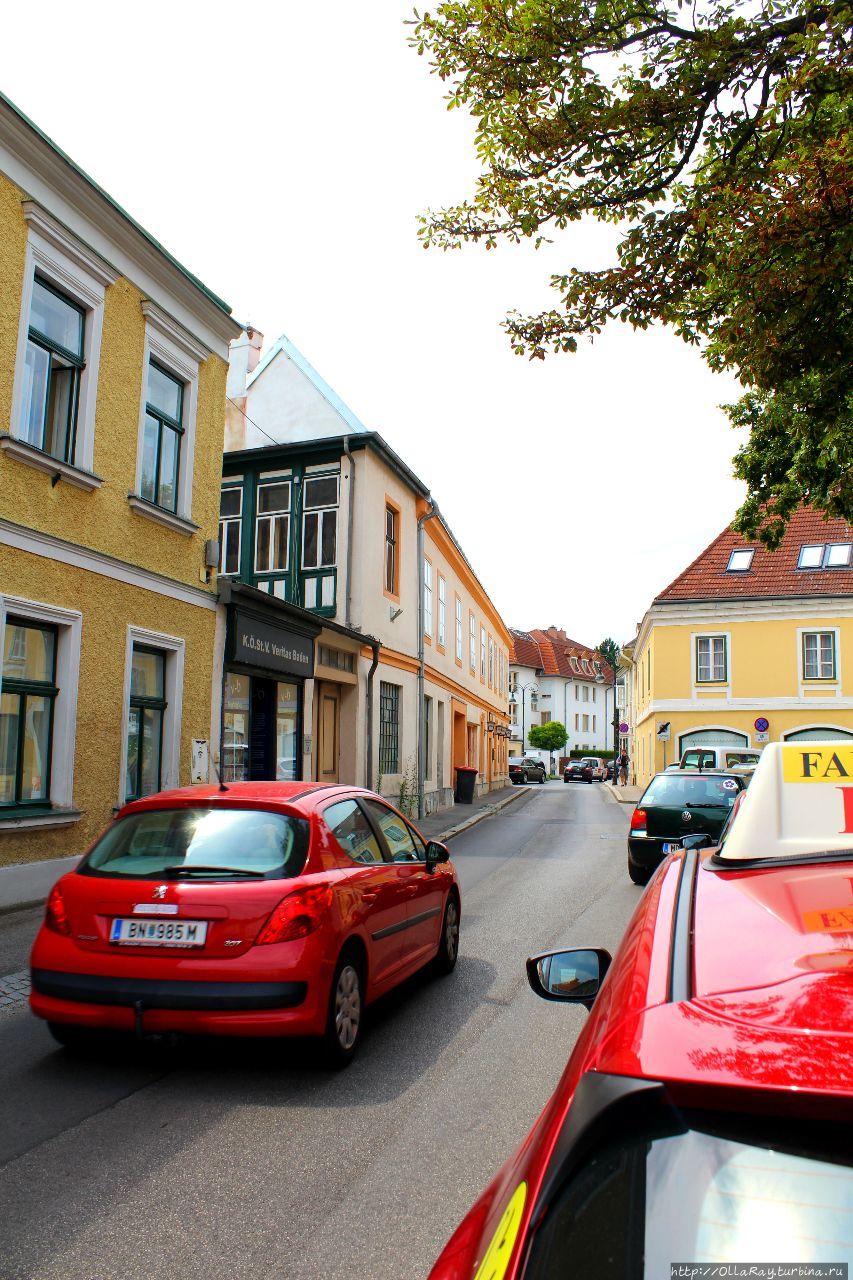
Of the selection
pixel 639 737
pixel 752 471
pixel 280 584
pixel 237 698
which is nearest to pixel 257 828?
pixel 237 698

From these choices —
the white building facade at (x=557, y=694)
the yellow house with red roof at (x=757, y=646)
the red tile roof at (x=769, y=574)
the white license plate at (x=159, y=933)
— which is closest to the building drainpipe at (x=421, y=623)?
the yellow house with red roof at (x=757, y=646)

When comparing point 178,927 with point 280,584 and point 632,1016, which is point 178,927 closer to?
point 632,1016

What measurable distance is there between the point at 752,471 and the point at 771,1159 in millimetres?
16005

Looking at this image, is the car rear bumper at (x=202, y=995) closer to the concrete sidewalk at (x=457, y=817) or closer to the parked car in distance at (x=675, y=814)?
the parked car in distance at (x=675, y=814)

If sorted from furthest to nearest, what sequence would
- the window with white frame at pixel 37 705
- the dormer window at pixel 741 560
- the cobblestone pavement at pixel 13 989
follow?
the dormer window at pixel 741 560 < the window with white frame at pixel 37 705 < the cobblestone pavement at pixel 13 989

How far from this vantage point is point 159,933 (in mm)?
5070


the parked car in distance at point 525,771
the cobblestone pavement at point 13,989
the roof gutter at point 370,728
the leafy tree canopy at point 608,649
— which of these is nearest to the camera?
the cobblestone pavement at point 13,989

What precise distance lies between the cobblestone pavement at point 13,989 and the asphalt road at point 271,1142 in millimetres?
118

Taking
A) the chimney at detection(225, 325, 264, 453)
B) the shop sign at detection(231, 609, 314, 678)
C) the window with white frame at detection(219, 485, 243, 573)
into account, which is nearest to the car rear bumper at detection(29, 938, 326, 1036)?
the shop sign at detection(231, 609, 314, 678)

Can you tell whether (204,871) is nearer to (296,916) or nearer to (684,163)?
(296,916)

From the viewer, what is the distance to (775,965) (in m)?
1.51

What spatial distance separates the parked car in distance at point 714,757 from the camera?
97.2ft

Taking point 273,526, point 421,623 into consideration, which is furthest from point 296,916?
point 421,623

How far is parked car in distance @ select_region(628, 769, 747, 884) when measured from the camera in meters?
12.3
